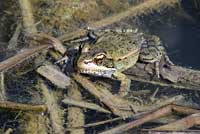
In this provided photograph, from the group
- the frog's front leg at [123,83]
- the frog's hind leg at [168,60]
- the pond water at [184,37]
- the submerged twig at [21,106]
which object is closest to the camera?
the submerged twig at [21,106]

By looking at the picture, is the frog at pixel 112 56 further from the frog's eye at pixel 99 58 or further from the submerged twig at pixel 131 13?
the submerged twig at pixel 131 13

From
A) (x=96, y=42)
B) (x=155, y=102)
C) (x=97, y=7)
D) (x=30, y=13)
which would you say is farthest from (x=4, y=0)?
(x=155, y=102)

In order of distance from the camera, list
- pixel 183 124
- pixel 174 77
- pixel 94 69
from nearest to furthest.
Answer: pixel 183 124, pixel 174 77, pixel 94 69

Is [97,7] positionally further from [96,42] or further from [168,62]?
[168,62]

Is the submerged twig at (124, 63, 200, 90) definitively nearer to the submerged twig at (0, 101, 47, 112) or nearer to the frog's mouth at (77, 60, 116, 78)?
the frog's mouth at (77, 60, 116, 78)

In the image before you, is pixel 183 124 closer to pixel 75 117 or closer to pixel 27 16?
pixel 75 117

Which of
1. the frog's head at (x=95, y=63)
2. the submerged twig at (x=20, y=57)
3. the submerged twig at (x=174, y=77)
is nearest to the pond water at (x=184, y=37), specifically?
the submerged twig at (x=174, y=77)

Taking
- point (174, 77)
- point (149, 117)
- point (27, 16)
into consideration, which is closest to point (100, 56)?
point (174, 77)
